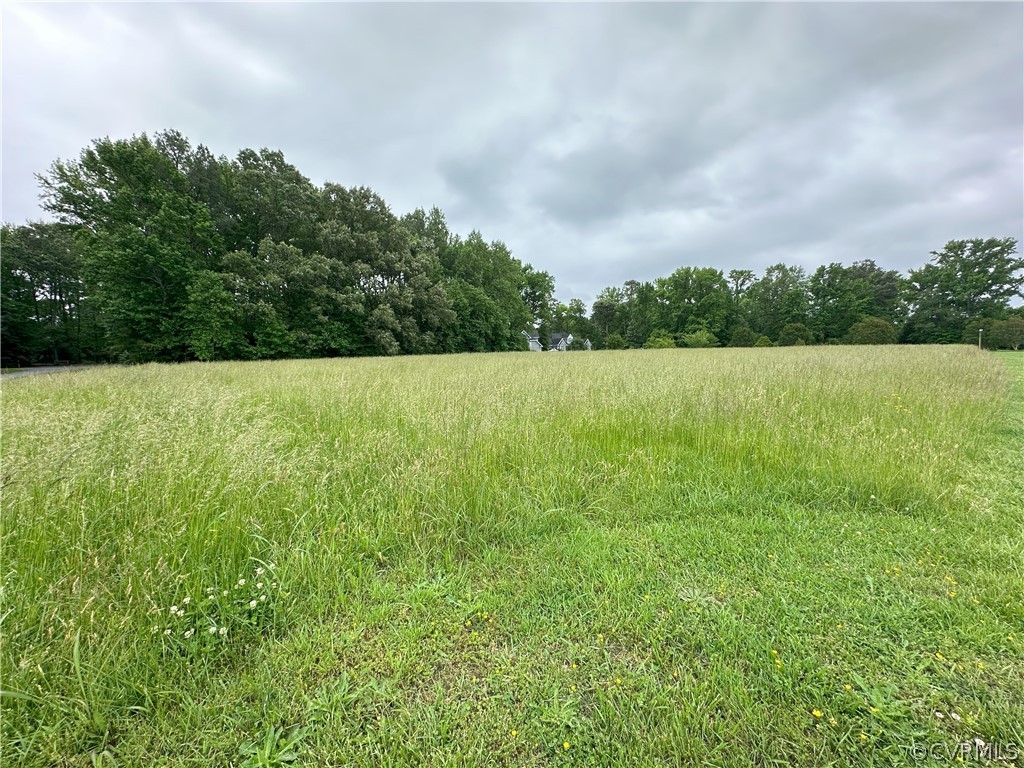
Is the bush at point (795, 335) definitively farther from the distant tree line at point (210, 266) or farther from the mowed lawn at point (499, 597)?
the mowed lawn at point (499, 597)

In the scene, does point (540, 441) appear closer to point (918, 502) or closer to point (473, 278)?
point (918, 502)

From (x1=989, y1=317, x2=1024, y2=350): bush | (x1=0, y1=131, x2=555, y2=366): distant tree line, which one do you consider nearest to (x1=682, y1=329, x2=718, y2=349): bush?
(x1=989, y1=317, x2=1024, y2=350): bush

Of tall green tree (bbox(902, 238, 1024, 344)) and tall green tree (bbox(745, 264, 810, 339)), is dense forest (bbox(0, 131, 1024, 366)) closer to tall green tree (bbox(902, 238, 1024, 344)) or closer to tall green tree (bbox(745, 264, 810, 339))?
tall green tree (bbox(902, 238, 1024, 344))

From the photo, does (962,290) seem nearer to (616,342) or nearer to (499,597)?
(616,342)

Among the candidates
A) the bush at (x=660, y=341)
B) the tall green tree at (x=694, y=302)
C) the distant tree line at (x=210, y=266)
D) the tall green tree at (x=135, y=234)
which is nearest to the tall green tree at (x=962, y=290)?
the tall green tree at (x=694, y=302)

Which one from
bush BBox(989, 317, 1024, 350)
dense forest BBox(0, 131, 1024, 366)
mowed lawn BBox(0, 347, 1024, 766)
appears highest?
dense forest BBox(0, 131, 1024, 366)

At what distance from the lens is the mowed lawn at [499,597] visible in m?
1.31

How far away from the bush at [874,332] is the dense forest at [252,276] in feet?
0.53

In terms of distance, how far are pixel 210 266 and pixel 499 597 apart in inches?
1115

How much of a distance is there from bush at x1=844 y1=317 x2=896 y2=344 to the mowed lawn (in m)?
50.6

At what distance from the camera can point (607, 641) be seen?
1732 mm

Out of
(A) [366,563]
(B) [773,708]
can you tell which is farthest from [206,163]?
(B) [773,708]

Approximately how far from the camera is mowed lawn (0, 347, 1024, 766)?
1314 mm

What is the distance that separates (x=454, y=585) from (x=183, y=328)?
1054 inches
